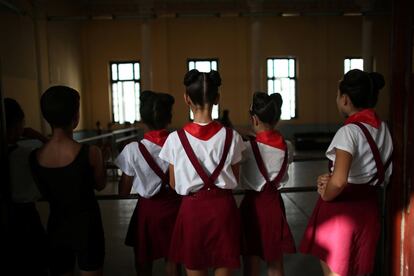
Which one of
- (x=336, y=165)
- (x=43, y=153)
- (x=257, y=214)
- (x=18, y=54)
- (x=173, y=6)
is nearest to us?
(x=336, y=165)

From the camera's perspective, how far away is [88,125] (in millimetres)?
13305

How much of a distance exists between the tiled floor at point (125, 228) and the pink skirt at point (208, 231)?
4.01 ft

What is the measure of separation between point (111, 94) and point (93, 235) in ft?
40.3

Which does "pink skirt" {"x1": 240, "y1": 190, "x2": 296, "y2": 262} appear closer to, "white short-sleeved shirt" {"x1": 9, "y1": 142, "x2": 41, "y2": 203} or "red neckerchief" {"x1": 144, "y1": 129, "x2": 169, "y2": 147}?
"red neckerchief" {"x1": 144, "y1": 129, "x2": 169, "y2": 147}

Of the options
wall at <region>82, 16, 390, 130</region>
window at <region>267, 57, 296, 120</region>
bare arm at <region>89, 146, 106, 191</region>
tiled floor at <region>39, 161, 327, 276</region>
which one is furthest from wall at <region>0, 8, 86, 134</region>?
window at <region>267, 57, 296, 120</region>

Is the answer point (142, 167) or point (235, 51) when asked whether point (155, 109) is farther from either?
point (235, 51)

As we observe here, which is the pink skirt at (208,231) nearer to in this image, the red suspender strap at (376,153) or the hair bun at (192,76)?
the hair bun at (192,76)

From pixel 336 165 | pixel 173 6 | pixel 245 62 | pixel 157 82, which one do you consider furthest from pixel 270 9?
pixel 336 165

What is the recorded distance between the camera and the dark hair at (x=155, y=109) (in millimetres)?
1885

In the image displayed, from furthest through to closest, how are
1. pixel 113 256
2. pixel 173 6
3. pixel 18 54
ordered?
pixel 173 6 → pixel 18 54 → pixel 113 256

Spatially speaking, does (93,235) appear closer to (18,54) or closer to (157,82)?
(18,54)

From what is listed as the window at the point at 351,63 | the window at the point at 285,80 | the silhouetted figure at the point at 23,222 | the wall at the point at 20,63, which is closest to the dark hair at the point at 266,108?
the silhouetted figure at the point at 23,222

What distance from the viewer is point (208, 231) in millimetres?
1690

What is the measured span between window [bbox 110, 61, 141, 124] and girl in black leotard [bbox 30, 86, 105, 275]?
12033 mm
